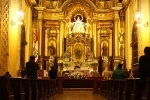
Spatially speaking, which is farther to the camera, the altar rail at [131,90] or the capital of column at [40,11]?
the capital of column at [40,11]

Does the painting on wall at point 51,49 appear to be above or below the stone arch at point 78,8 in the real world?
below

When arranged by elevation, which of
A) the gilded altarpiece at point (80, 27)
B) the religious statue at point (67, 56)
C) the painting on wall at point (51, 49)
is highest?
the gilded altarpiece at point (80, 27)

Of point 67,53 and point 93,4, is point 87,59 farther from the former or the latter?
point 93,4

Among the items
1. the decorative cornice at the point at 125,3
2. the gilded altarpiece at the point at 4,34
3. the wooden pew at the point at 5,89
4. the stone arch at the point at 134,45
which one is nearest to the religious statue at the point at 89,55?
the decorative cornice at the point at 125,3

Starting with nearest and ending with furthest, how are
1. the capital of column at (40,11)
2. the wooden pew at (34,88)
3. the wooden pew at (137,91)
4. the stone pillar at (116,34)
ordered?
the wooden pew at (137,91), the wooden pew at (34,88), the stone pillar at (116,34), the capital of column at (40,11)

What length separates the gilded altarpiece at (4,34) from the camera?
17.8 meters

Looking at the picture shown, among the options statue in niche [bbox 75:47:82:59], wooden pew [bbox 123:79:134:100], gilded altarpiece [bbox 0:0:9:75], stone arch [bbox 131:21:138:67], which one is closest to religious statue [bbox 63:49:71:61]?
statue in niche [bbox 75:47:82:59]

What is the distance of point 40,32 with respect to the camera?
31.4 meters

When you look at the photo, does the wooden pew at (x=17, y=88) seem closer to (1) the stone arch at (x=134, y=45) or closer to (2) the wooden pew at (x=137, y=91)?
(2) the wooden pew at (x=137, y=91)

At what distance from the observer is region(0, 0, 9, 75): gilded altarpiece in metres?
17.8

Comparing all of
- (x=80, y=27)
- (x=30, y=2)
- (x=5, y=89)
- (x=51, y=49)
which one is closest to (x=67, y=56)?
(x=51, y=49)

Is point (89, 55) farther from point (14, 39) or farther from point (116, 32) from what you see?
point (14, 39)

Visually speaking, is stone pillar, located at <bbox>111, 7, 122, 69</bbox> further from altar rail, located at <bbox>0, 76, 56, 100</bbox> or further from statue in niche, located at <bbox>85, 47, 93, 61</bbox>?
altar rail, located at <bbox>0, 76, 56, 100</bbox>

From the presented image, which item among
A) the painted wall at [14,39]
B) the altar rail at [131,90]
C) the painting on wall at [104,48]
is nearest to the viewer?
the altar rail at [131,90]
